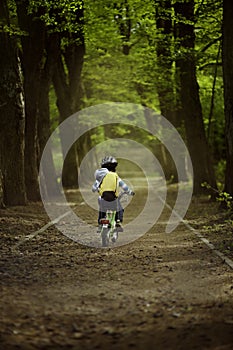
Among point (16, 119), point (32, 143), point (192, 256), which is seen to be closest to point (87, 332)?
point (192, 256)

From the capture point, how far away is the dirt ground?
6.82m

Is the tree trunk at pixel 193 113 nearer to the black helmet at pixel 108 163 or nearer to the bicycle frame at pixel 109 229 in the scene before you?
the black helmet at pixel 108 163

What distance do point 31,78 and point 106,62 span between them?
64.2 ft

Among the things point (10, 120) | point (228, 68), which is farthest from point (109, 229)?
point (10, 120)

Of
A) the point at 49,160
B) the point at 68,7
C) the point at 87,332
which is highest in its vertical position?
the point at 68,7

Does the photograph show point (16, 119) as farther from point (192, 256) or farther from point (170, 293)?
point (170, 293)

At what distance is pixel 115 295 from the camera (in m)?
8.84

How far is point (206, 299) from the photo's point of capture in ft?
28.1

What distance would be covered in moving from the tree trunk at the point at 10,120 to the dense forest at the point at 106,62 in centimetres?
3

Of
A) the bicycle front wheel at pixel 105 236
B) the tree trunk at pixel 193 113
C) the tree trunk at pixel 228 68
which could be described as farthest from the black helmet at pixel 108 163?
the tree trunk at pixel 193 113

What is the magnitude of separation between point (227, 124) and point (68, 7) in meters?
6.23

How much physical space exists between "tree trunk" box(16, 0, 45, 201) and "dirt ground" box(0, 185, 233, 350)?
31.2ft

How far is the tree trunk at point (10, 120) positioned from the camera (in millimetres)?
20219

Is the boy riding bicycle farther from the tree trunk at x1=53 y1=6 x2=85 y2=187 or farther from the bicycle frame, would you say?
the tree trunk at x1=53 y1=6 x2=85 y2=187
